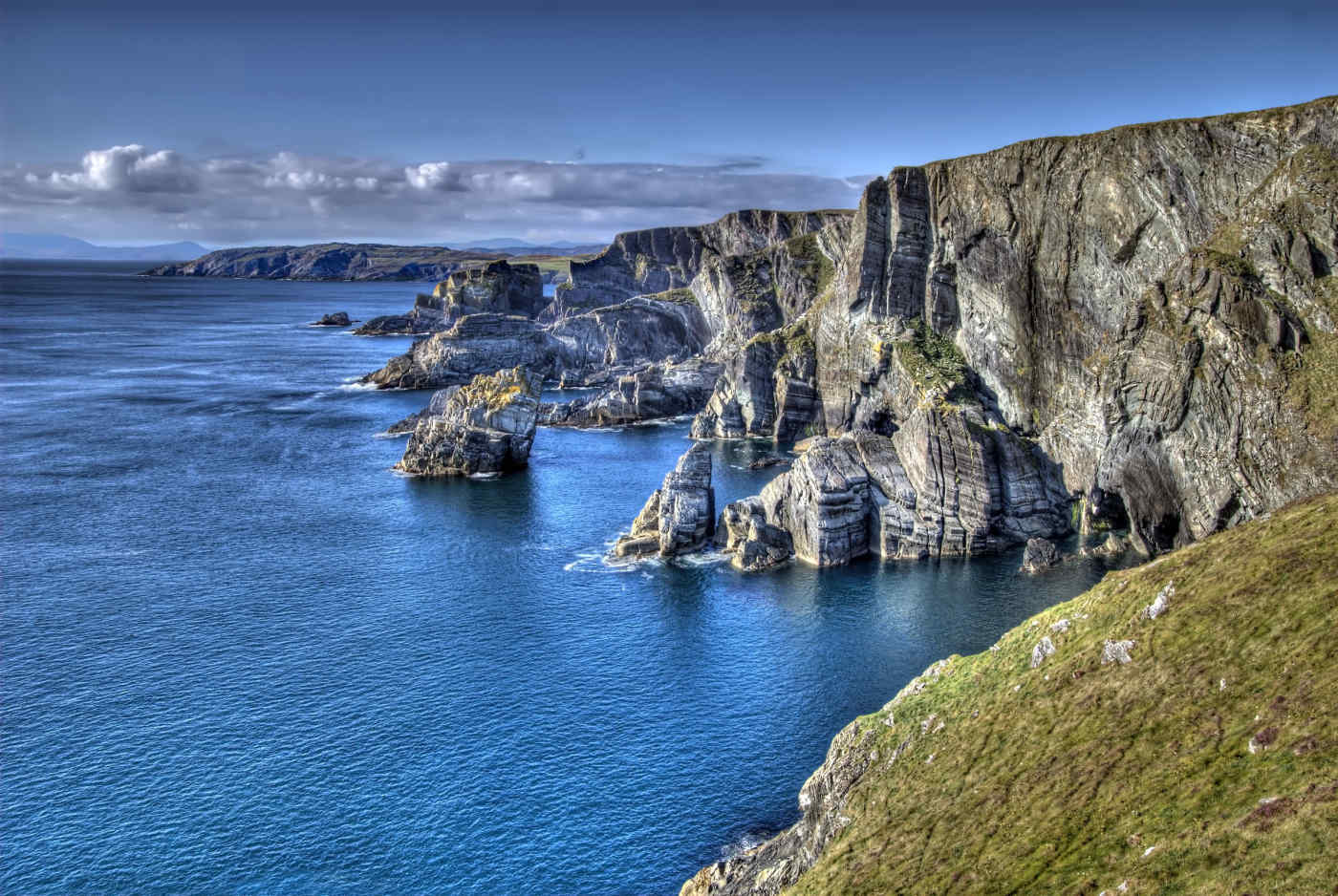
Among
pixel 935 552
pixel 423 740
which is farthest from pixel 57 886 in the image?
pixel 935 552

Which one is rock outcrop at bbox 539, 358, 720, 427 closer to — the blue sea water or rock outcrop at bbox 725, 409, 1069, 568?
the blue sea water

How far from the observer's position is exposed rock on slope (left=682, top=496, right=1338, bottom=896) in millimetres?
36688

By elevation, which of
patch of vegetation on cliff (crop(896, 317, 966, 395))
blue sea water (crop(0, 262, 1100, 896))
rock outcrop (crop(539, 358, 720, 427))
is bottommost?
blue sea water (crop(0, 262, 1100, 896))

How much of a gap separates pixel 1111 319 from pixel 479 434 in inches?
3212

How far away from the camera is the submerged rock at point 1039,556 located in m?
93.2

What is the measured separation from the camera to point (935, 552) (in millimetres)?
99000

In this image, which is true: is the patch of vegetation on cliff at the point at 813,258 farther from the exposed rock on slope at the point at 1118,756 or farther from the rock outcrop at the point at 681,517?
the exposed rock on slope at the point at 1118,756

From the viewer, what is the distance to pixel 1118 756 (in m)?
44.1

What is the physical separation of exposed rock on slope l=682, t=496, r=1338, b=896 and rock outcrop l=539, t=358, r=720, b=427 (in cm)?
12513

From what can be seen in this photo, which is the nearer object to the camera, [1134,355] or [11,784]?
[11,784]

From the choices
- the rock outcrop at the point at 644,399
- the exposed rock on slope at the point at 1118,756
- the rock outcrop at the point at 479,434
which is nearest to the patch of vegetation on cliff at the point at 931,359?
the rock outcrop at the point at 479,434

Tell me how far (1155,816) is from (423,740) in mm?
44430

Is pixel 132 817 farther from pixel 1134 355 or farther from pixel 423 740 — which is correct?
pixel 1134 355

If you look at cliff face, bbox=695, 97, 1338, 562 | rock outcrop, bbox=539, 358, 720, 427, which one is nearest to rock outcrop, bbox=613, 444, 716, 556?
cliff face, bbox=695, 97, 1338, 562
